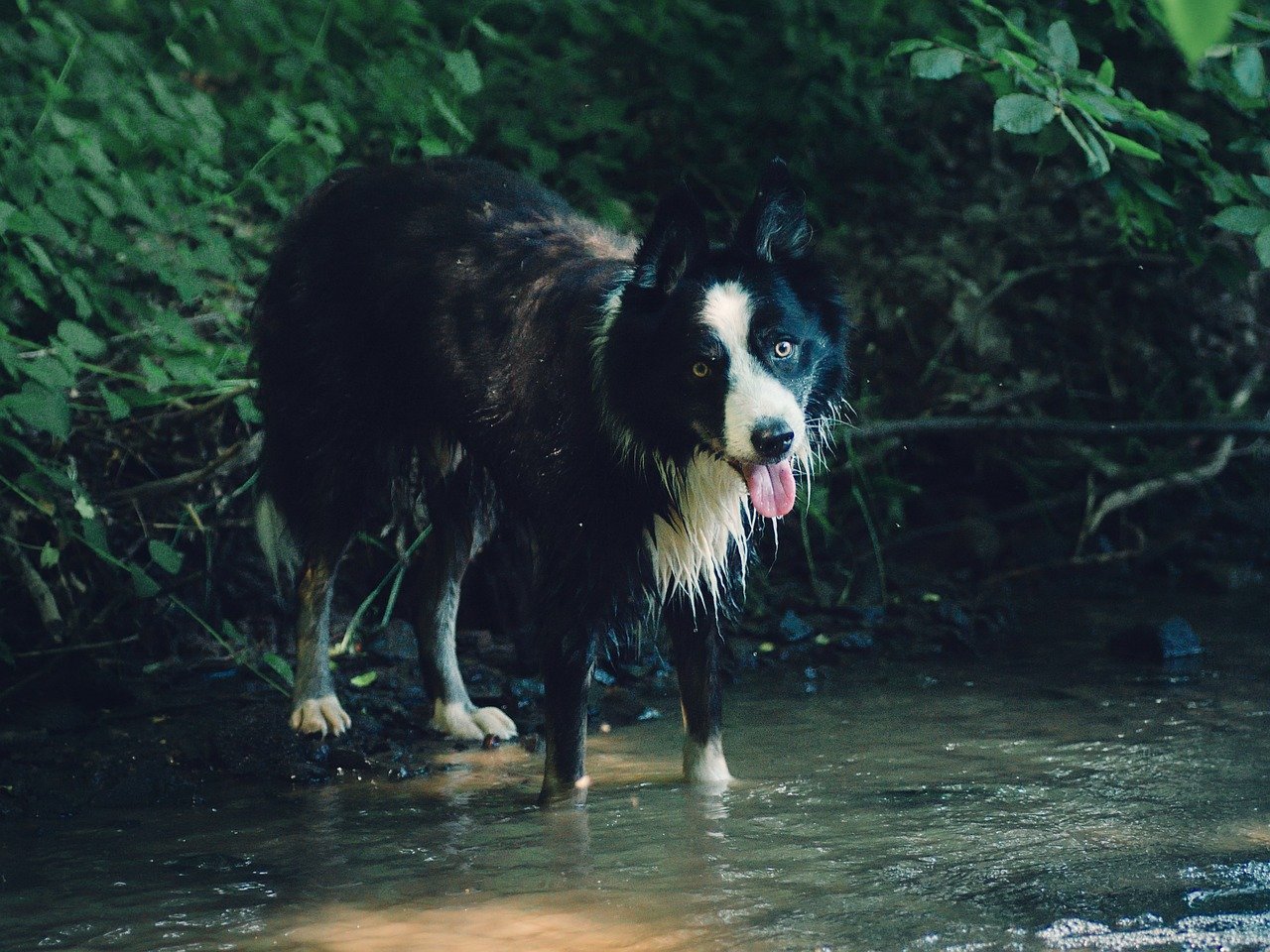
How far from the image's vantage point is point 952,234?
313 inches

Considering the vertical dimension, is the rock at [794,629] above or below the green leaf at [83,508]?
below

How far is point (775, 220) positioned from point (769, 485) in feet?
2.58

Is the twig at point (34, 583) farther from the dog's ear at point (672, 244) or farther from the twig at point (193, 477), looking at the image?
the dog's ear at point (672, 244)

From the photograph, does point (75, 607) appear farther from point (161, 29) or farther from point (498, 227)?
point (161, 29)

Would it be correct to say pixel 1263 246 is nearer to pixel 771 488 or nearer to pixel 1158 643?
pixel 771 488

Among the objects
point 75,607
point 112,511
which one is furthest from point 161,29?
point 75,607

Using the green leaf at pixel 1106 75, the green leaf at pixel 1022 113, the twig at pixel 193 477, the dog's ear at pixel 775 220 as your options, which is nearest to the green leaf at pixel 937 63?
the green leaf at pixel 1022 113

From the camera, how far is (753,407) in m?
3.95

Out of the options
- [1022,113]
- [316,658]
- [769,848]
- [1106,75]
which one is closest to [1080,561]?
[1106,75]

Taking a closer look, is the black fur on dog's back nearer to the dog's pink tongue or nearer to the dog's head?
the dog's head

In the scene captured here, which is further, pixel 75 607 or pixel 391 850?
pixel 75 607

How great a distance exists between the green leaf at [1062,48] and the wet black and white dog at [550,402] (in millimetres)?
1033

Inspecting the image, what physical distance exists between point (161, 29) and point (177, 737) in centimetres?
420

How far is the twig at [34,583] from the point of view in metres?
5.62
